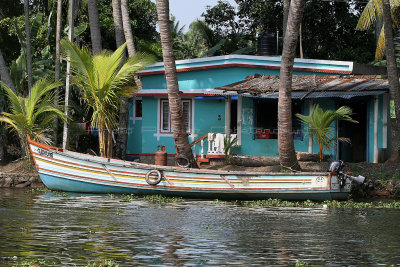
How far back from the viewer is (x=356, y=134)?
27219 millimetres

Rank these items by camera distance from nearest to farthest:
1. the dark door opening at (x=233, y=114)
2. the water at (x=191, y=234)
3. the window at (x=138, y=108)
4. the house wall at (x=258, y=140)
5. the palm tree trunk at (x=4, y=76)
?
the water at (x=191, y=234) < the house wall at (x=258, y=140) < the palm tree trunk at (x=4, y=76) < the dark door opening at (x=233, y=114) < the window at (x=138, y=108)

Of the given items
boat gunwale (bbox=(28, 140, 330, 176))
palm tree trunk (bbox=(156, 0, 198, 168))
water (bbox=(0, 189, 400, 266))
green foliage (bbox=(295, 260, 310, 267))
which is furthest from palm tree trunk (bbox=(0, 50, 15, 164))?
green foliage (bbox=(295, 260, 310, 267))

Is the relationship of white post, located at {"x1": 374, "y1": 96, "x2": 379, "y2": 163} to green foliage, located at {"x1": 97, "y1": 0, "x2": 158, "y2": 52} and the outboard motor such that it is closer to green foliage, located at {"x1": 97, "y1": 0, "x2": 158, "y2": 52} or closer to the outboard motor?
the outboard motor

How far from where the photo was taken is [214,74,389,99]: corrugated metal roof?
23.4m

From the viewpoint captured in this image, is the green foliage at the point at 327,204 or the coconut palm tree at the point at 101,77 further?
the coconut palm tree at the point at 101,77

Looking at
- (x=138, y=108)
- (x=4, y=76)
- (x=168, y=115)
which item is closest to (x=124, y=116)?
(x=138, y=108)

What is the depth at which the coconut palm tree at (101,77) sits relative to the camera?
21.8 metres

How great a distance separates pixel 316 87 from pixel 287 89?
2.80m

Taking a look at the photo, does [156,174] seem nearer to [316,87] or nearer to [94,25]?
[316,87]

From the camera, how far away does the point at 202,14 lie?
4356 centimetres

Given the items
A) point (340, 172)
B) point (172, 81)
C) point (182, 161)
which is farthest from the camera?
point (182, 161)

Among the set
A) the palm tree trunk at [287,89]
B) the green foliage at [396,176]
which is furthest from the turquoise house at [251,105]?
the green foliage at [396,176]

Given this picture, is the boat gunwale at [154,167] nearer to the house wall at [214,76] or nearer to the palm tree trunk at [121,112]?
the palm tree trunk at [121,112]

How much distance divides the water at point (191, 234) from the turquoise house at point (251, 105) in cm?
672
